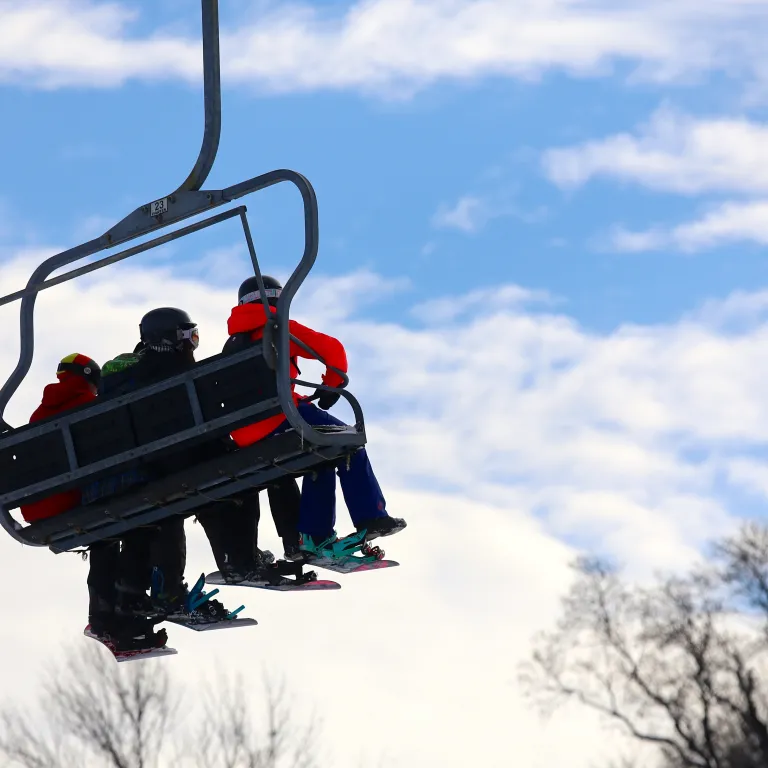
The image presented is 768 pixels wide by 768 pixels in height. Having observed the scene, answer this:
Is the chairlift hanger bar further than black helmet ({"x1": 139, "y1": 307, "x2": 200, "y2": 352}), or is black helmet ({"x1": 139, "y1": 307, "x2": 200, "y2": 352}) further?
black helmet ({"x1": 139, "y1": 307, "x2": 200, "y2": 352})

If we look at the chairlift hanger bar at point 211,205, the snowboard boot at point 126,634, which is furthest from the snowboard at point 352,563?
the chairlift hanger bar at point 211,205

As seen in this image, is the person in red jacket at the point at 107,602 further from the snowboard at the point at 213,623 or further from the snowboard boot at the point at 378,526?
the snowboard boot at the point at 378,526

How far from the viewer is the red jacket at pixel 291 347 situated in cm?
947

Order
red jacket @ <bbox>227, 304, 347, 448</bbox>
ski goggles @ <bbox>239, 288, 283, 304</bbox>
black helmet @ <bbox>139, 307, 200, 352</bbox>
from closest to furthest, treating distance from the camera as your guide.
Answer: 1. red jacket @ <bbox>227, 304, 347, 448</bbox>
2. ski goggles @ <bbox>239, 288, 283, 304</bbox>
3. black helmet @ <bbox>139, 307, 200, 352</bbox>

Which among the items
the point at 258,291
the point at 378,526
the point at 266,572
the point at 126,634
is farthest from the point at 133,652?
the point at 258,291

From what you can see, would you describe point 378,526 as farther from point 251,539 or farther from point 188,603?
point 188,603

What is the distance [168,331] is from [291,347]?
656 mm

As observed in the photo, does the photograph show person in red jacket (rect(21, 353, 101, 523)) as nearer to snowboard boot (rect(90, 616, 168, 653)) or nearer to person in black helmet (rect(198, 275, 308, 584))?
person in black helmet (rect(198, 275, 308, 584))

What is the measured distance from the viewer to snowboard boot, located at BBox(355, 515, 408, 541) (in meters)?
10.0

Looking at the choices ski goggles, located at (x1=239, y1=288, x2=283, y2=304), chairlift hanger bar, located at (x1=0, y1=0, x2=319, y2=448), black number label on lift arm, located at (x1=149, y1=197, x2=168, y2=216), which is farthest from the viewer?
ski goggles, located at (x1=239, y1=288, x2=283, y2=304)

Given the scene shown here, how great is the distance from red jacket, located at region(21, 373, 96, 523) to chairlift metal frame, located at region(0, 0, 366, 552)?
0.13 meters

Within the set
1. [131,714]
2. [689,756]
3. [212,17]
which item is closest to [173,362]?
[212,17]

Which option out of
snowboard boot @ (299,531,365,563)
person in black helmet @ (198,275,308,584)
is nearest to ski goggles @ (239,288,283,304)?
person in black helmet @ (198,275,308,584)

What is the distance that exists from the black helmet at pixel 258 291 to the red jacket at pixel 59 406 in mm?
1020
